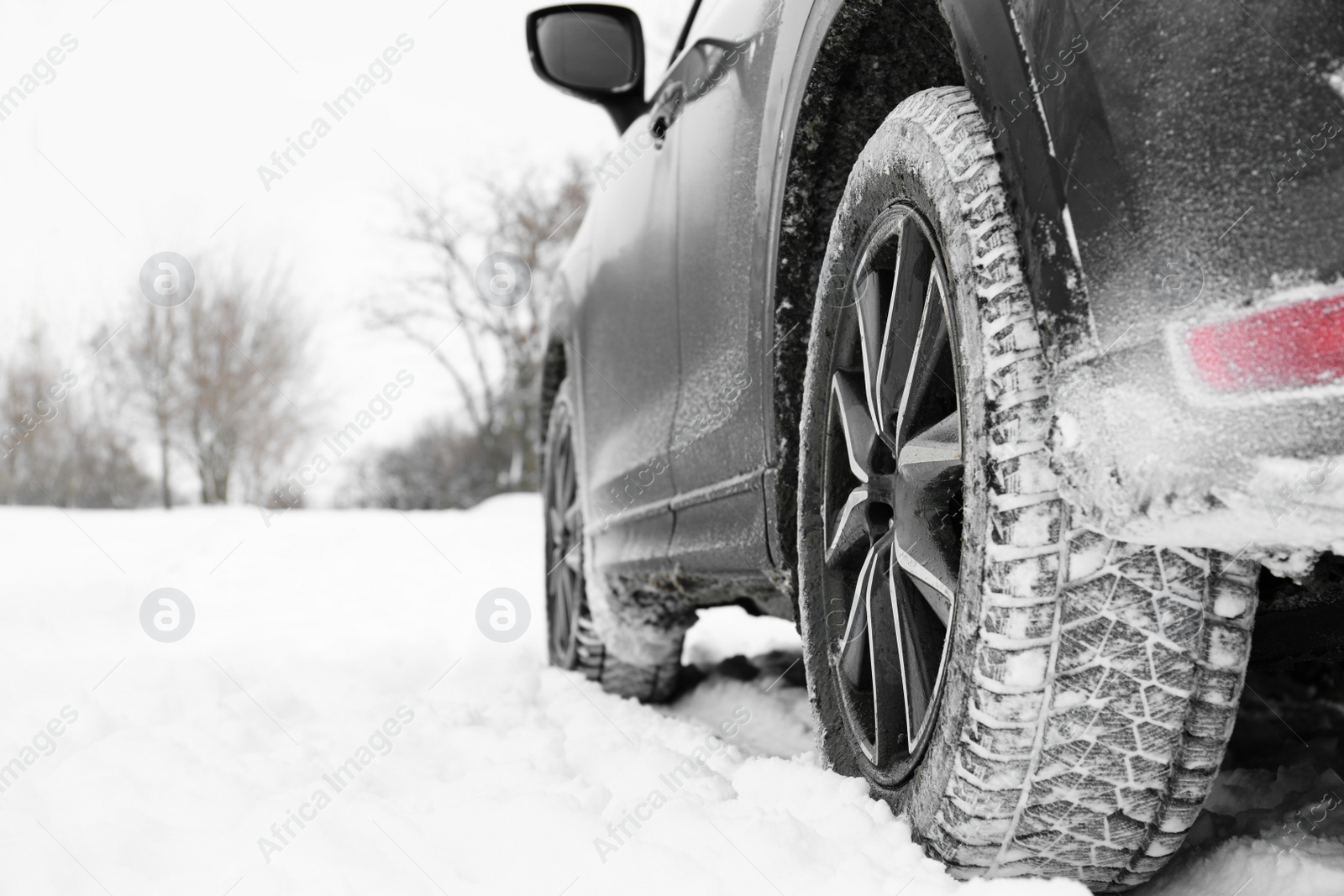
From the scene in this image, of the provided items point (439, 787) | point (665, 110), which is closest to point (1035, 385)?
point (439, 787)

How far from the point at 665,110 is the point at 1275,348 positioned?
1.77m

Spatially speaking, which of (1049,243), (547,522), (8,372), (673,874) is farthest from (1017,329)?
(8,372)

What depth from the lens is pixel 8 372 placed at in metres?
21.8

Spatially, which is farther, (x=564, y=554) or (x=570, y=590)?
(x=564, y=554)

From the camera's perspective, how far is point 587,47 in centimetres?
279

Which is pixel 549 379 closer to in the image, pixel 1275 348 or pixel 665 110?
pixel 665 110

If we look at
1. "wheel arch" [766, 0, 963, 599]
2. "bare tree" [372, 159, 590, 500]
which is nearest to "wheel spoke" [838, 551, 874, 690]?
"wheel arch" [766, 0, 963, 599]

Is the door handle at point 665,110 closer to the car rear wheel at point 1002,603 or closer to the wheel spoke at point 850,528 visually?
the car rear wheel at point 1002,603

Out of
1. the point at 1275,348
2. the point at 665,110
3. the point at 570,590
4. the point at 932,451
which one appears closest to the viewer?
the point at 1275,348

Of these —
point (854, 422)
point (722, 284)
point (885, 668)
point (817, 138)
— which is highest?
point (817, 138)

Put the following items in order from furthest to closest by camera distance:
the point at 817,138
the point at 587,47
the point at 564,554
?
1. the point at 564,554
2. the point at 587,47
3. the point at 817,138

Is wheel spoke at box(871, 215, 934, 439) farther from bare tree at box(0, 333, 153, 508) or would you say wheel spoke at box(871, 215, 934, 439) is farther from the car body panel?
bare tree at box(0, 333, 153, 508)

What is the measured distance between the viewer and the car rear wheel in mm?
1058

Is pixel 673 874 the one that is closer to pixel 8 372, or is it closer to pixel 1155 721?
pixel 1155 721
